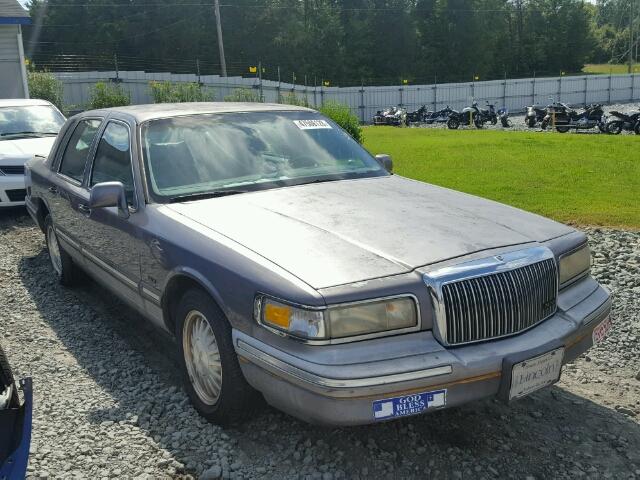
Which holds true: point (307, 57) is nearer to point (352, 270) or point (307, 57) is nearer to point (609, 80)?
point (609, 80)

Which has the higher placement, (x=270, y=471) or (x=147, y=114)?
(x=147, y=114)

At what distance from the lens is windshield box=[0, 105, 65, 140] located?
10.2 metres

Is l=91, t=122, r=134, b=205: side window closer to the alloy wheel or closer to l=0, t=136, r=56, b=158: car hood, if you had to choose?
the alloy wheel

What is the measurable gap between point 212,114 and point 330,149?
869 mm

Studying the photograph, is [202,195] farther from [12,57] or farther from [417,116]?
[417,116]

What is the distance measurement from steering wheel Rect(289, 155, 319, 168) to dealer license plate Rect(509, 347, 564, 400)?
6.98 ft

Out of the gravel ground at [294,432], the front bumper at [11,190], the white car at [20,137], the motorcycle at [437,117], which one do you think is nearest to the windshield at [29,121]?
the white car at [20,137]

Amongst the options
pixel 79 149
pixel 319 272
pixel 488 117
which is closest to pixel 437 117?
pixel 488 117

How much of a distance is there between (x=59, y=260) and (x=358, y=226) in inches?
147

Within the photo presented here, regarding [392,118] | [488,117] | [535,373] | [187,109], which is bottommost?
[392,118]

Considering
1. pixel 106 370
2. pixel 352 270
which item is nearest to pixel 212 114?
pixel 106 370

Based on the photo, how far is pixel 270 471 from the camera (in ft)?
10.6

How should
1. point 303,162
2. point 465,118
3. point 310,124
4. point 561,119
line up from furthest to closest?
1. point 465,118
2. point 561,119
3. point 310,124
4. point 303,162

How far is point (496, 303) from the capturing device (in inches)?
120
